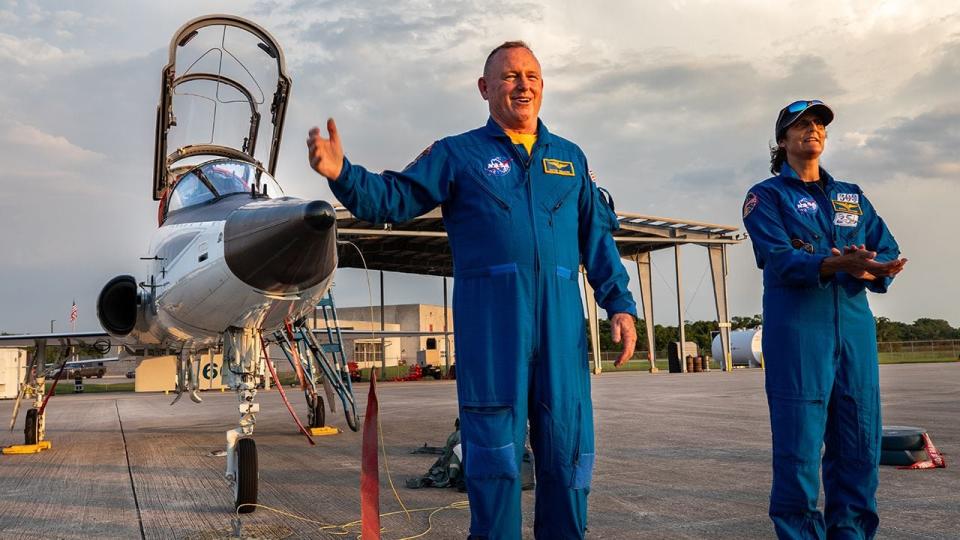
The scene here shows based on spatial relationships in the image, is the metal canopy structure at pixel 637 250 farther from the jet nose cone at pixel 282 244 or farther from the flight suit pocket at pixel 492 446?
the flight suit pocket at pixel 492 446

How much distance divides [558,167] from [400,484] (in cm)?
398

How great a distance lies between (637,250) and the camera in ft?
127

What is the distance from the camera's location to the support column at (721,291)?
120ft

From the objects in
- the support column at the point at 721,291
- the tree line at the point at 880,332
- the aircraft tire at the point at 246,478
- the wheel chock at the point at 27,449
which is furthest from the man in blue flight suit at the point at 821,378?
the tree line at the point at 880,332

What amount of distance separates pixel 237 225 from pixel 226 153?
195 inches

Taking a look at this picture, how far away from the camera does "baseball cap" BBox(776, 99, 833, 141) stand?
333cm

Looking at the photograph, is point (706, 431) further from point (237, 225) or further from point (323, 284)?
point (237, 225)

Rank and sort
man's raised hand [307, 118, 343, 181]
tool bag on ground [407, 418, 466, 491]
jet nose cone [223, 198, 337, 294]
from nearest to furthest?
man's raised hand [307, 118, 343, 181] < jet nose cone [223, 198, 337, 294] < tool bag on ground [407, 418, 466, 491]

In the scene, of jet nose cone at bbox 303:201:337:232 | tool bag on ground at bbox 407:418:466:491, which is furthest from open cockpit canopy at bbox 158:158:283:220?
tool bag on ground at bbox 407:418:466:491

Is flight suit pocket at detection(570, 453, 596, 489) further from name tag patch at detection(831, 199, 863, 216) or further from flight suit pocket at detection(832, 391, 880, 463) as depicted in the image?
name tag patch at detection(831, 199, 863, 216)

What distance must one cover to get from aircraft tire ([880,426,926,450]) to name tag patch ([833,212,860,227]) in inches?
146

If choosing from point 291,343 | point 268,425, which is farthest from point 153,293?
point 268,425

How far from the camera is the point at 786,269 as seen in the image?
3.07 meters

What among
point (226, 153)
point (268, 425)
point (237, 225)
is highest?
point (226, 153)
